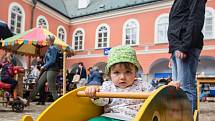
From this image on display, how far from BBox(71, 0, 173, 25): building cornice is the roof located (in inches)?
10.0

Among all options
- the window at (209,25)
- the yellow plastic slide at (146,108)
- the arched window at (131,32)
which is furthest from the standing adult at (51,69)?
the arched window at (131,32)

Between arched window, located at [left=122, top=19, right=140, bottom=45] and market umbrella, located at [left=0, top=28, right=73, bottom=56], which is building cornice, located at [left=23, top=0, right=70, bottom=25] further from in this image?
market umbrella, located at [left=0, top=28, right=73, bottom=56]

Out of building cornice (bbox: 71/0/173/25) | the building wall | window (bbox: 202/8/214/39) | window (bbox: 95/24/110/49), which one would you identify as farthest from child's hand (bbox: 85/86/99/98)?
window (bbox: 95/24/110/49)

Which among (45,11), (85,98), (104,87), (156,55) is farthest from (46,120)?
(45,11)

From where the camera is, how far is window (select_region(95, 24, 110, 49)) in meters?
23.4

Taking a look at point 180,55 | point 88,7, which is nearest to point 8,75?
point 180,55

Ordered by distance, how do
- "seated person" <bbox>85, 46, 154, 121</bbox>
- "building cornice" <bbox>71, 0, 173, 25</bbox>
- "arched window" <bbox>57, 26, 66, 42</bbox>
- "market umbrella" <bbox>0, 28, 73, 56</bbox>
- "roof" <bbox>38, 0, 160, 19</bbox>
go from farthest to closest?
"arched window" <bbox>57, 26, 66, 42</bbox> → "roof" <bbox>38, 0, 160, 19</bbox> → "building cornice" <bbox>71, 0, 173, 25</bbox> → "market umbrella" <bbox>0, 28, 73, 56</bbox> → "seated person" <bbox>85, 46, 154, 121</bbox>

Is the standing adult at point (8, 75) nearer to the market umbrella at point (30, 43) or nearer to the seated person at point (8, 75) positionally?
the seated person at point (8, 75)

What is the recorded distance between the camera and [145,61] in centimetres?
2128

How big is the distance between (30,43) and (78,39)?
16051 mm

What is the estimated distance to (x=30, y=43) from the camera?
916 cm

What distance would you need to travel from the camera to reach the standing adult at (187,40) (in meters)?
2.94

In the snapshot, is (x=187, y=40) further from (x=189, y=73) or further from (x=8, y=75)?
(x=8, y=75)

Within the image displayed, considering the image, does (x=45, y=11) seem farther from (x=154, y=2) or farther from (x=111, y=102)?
(x=111, y=102)
